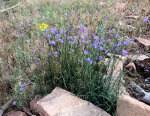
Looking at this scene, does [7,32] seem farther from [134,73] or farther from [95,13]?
[134,73]

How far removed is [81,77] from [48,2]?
473 centimetres

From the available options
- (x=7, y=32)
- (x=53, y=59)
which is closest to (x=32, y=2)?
(x=7, y=32)

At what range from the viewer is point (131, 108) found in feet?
5.24

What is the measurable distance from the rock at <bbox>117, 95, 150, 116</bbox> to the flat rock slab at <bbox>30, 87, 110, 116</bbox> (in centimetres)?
19

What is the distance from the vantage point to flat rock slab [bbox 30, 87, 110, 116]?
1779 millimetres

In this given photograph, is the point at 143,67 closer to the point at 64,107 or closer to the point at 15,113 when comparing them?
the point at 64,107

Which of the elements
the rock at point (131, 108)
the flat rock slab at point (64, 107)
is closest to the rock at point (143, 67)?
the rock at point (131, 108)

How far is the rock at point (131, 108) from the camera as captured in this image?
4.97ft

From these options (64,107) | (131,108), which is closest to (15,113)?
(64,107)

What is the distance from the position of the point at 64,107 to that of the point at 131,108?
0.78 metres

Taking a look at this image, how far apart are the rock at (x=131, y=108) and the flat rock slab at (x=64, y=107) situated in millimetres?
185

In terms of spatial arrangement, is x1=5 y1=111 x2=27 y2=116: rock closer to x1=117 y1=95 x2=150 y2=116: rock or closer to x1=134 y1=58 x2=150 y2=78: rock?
x1=117 y1=95 x2=150 y2=116: rock

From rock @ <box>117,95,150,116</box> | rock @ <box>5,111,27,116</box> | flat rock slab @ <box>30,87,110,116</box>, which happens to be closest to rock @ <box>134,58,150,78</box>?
rock @ <box>117,95,150,116</box>

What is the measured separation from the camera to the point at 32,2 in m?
5.97
